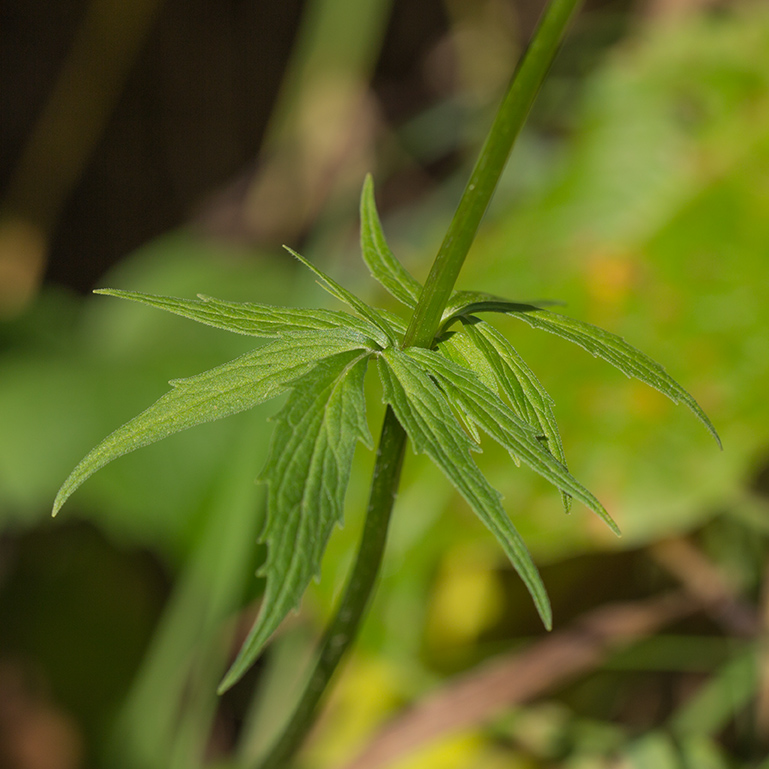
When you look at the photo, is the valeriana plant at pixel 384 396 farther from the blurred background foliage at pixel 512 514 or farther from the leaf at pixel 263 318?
the blurred background foliage at pixel 512 514

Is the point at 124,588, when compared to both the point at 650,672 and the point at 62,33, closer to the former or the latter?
the point at 650,672

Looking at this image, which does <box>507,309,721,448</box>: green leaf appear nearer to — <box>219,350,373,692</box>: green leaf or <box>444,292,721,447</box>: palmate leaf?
<box>444,292,721,447</box>: palmate leaf

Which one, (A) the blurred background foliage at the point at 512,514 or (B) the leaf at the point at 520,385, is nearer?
(B) the leaf at the point at 520,385

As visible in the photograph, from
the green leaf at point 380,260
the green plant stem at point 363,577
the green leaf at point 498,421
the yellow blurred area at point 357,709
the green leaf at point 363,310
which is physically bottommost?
the yellow blurred area at point 357,709

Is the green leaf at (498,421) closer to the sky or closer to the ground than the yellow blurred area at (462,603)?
closer to the sky

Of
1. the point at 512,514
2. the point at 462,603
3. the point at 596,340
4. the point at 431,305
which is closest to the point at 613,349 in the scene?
the point at 596,340

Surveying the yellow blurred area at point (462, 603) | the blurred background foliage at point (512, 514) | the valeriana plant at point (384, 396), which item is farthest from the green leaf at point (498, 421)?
the yellow blurred area at point (462, 603)
